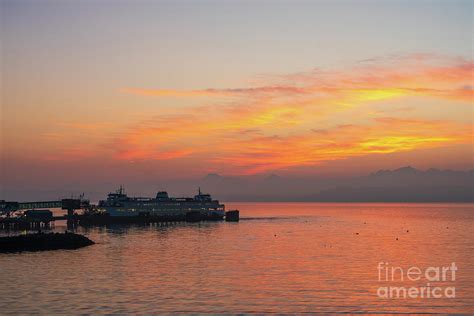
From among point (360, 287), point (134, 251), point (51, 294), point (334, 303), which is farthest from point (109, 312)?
point (134, 251)

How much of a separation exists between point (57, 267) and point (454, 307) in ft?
183

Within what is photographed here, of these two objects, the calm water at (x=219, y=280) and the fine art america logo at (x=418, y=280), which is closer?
the calm water at (x=219, y=280)

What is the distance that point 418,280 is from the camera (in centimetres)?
7106

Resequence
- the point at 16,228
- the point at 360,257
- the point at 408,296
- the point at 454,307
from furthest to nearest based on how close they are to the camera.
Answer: the point at 16,228 < the point at 360,257 < the point at 408,296 < the point at 454,307

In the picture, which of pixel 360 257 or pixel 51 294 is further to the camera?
pixel 360 257

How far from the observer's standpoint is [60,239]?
11200 centimetres

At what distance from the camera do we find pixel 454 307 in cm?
5450

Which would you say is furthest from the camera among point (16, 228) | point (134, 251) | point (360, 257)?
point (16, 228)

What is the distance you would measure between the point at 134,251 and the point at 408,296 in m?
61.4

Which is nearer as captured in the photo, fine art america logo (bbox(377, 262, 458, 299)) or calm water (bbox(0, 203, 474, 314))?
calm water (bbox(0, 203, 474, 314))

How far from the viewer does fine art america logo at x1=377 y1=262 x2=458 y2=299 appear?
60.6m

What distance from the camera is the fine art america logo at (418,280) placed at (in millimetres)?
60594

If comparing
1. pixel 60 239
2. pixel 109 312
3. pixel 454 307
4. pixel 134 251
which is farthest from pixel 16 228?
pixel 454 307

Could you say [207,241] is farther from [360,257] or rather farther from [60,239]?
[360,257]
